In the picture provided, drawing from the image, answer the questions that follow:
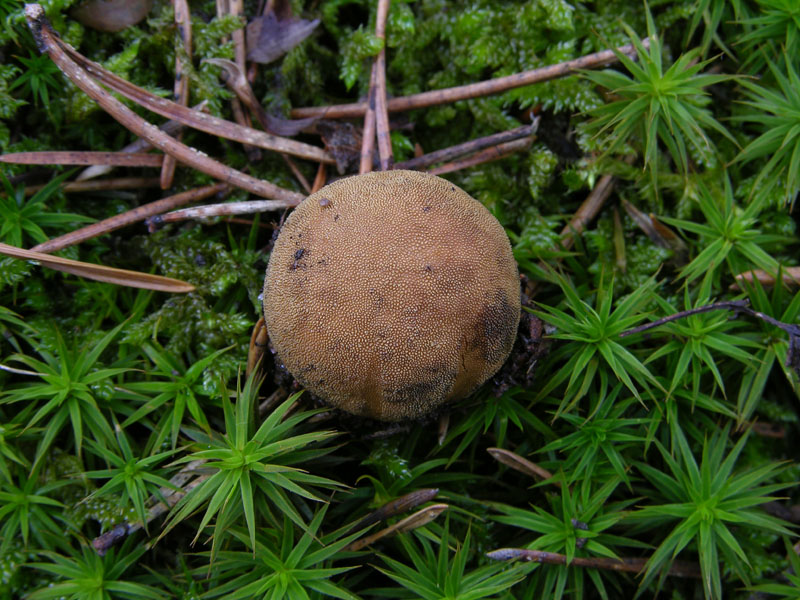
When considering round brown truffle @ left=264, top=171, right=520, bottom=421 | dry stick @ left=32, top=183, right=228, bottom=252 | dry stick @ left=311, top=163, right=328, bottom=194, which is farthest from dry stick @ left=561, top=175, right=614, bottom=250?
dry stick @ left=32, top=183, right=228, bottom=252

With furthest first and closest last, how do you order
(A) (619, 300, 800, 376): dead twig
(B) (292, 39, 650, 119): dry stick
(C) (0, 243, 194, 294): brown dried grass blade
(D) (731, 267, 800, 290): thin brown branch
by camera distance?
(B) (292, 39, 650, 119): dry stick, (D) (731, 267, 800, 290): thin brown branch, (C) (0, 243, 194, 294): brown dried grass blade, (A) (619, 300, 800, 376): dead twig

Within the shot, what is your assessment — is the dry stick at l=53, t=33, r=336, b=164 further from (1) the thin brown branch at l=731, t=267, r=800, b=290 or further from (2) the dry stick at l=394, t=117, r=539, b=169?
(1) the thin brown branch at l=731, t=267, r=800, b=290

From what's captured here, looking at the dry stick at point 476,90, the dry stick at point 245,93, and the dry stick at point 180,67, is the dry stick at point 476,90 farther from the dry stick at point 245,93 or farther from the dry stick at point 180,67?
the dry stick at point 180,67

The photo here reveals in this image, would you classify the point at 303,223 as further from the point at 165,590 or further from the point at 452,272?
the point at 165,590

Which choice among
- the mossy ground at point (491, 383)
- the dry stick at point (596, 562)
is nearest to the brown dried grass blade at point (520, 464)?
the mossy ground at point (491, 383)

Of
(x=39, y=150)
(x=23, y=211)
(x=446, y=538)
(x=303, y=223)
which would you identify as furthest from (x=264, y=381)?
(x=39, y=150)
